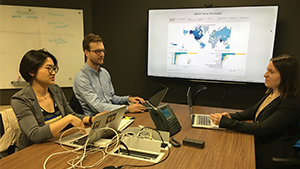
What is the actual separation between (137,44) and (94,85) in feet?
5.01

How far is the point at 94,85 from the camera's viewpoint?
2.30 metres

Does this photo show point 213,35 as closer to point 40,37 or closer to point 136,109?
point 136,109

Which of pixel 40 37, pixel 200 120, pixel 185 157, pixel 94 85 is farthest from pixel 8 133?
pixel 40 37

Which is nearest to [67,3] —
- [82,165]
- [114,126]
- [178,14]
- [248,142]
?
[178,14]

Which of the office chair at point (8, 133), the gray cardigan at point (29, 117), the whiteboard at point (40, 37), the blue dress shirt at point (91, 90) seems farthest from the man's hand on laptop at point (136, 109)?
the whiteboard at point (40, 37)

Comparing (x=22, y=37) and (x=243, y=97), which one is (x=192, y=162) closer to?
(x=243, y=97)

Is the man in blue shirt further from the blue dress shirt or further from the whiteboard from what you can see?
the whiteboard

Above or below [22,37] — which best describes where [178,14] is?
above

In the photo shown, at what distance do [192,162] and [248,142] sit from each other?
1.75 ft

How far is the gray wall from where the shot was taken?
9.62 ft

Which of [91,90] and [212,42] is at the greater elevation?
[212,42]

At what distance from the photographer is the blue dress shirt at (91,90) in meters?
2.13

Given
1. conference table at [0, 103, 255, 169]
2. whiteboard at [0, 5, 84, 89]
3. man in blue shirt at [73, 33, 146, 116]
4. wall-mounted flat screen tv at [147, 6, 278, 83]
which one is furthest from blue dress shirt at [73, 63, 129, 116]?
whiteboard at [0, 5, 84, 89]

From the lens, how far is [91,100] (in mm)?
2137
